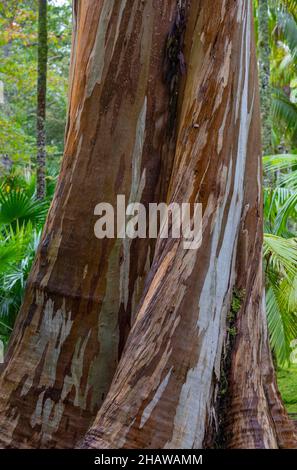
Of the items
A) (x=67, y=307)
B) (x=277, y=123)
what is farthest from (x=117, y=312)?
(x=277, y=123)

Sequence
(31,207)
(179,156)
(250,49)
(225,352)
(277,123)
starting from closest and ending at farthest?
1. (225,352)
2. (179,156)
3. (250,49)
4. (31,207)
5. (277,123)

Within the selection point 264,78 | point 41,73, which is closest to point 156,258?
point 41,73

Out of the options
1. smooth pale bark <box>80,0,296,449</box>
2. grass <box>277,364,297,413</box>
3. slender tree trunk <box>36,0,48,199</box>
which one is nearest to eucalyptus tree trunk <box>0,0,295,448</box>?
smooth pale bark <box>80,0,296,449</box>

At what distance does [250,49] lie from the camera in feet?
11.6

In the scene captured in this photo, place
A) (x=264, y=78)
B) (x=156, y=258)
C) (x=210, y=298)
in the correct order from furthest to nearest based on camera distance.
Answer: (x=264, y=78) → (x=156, y=258) → (x=210, y=298)

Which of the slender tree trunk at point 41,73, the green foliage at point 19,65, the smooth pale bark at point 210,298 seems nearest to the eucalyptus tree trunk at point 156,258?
the smooth pale bark at point 210,298

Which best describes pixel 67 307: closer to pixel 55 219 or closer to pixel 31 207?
pixel 55 219

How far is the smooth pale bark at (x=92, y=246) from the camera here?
3330 mm

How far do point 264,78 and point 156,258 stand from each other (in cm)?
782

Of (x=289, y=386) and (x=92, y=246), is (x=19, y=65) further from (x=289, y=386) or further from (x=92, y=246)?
(x=92, y=246)

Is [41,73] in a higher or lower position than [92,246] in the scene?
higher

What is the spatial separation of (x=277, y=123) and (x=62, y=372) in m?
19.3

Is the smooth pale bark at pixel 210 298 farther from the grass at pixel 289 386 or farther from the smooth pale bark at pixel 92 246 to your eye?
the grass at pixel 289 386

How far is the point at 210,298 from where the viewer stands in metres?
3.06
